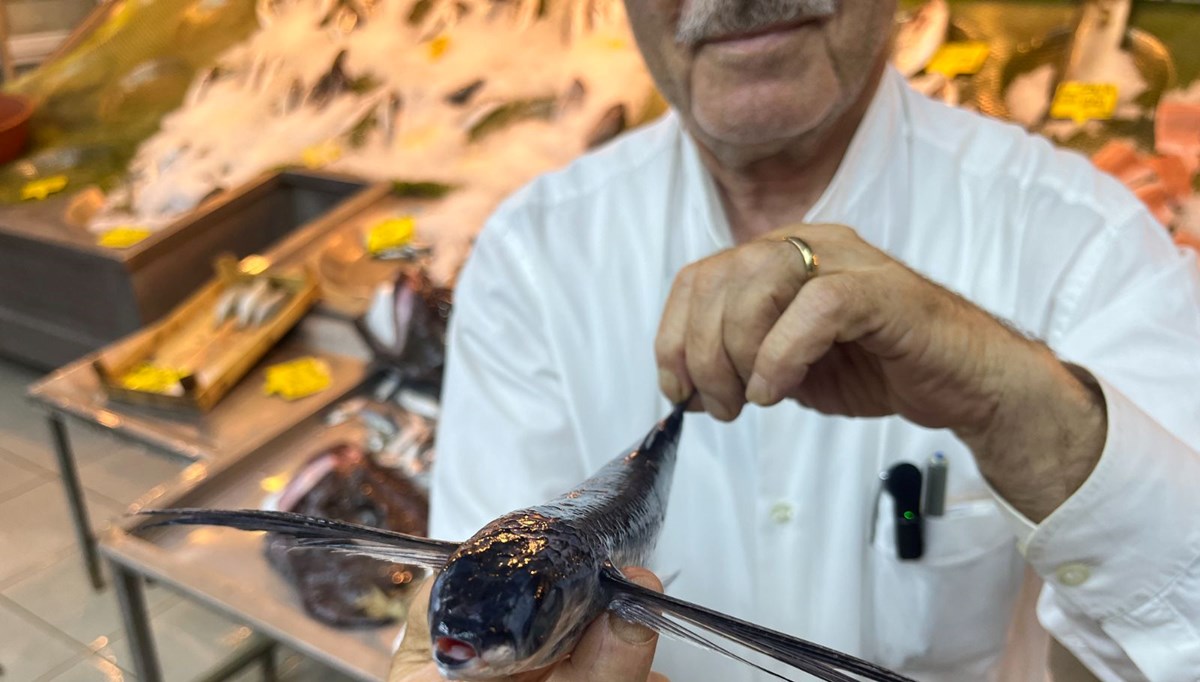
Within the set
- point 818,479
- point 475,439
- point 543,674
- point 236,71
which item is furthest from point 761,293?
point 236,71

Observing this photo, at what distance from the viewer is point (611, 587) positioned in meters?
0.58

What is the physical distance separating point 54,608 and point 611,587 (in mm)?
2977

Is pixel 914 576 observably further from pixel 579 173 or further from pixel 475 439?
pixel 579 173

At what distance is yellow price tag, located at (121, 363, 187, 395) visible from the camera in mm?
2404

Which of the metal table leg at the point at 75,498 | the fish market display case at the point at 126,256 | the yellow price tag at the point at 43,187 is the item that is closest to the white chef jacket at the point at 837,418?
the metal table leg at the point at 75,498

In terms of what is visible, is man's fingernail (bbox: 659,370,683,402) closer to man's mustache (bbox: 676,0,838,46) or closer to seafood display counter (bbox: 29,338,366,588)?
man's mustache (bbox: 676,0,838,46)

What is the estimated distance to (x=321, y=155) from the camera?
3.54 metres

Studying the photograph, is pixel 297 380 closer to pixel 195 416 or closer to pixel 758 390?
pixel 195 416

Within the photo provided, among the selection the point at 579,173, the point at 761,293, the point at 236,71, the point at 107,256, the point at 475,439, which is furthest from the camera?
the point at 236,71

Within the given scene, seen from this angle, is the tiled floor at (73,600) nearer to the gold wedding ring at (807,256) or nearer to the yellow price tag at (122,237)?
the yellow price tag at (122,237)

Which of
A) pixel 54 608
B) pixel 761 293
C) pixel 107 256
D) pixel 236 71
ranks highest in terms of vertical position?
pixel 761 293

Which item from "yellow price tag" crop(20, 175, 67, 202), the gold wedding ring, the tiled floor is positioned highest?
the gold wedding ring

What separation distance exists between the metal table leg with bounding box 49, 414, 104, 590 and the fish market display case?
0.72 m

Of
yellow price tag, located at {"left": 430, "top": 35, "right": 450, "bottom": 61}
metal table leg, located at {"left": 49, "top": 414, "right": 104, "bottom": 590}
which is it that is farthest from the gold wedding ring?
yellow price tag, located at {"left": 430, "top": 35, "right": 450, "bottom": 61}
